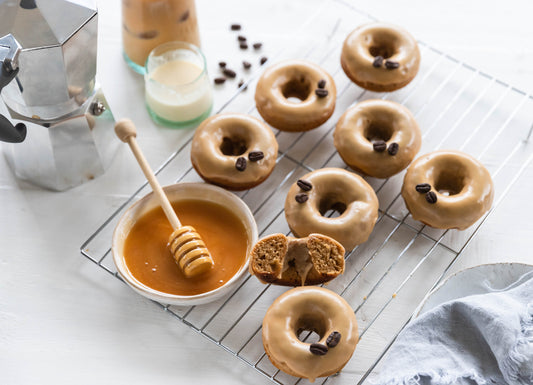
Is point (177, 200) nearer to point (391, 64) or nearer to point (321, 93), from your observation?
point (321, 93)

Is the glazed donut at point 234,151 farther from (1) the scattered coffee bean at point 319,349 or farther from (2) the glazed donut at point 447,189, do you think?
(1) the scattered coffee bean at point 319,349

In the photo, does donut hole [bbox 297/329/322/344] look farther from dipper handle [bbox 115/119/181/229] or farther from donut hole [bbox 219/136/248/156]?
donut hole [bbox 219/136/248/156]

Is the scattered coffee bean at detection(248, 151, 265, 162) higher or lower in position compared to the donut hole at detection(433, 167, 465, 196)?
higher

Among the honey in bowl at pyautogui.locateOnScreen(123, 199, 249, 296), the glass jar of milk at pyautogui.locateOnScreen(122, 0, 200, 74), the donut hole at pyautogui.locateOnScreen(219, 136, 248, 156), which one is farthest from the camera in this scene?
the glass jar of milk at pyautogui.locateOnScreen(122, 0, 200, 74)

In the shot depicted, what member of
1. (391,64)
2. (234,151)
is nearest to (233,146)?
(234,151)

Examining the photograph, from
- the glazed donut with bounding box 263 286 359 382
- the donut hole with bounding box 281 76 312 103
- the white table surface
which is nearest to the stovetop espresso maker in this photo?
the white table surface

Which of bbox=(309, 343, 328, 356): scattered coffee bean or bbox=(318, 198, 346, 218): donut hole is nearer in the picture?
bbox=(309, 343, 328, 356): scattered coffee bean

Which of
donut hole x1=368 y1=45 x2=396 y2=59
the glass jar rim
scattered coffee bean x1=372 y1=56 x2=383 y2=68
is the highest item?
scattered coffee bean x1=372 y1=56 x2=383 y2=68
